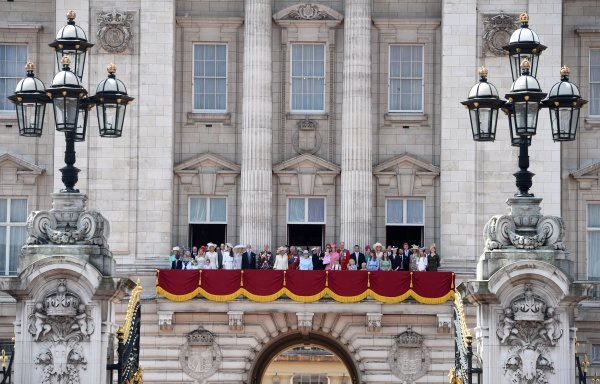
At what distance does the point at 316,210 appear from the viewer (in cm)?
6084

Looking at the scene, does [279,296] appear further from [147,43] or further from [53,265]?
[53,265]

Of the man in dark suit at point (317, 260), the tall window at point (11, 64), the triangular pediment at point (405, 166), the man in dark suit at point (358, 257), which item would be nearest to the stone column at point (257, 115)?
the man in dark suit at point (317, 260)

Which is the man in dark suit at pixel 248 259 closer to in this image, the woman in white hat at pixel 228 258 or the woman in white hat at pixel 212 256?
the woman in white hat at pixel 228 258

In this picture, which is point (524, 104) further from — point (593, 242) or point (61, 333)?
point (593, 242)

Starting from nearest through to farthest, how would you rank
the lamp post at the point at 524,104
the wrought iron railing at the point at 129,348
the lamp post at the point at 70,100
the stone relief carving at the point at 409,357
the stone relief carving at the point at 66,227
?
the stone relief carving at the point at 66,227
the lamp post at the point at 524,104
the wrought iron railing at the point at 129,348
the lamp post at the point at 70,100
the stone relief carving at the point at 409,357

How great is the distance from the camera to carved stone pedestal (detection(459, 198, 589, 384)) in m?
33.3

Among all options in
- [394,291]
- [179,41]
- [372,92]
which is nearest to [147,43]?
[179,41]

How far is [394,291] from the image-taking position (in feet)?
185

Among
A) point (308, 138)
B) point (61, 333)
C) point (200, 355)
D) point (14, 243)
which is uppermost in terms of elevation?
point (308, 138)

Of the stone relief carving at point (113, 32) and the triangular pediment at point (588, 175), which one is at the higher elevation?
the stone relief carving at point (113, 32)

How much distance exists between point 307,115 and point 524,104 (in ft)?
88.4

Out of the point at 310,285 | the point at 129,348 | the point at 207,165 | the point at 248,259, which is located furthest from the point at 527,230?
the point at 207,165

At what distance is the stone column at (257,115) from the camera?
5969 cm

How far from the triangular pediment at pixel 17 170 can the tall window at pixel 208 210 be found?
4.78 metres
